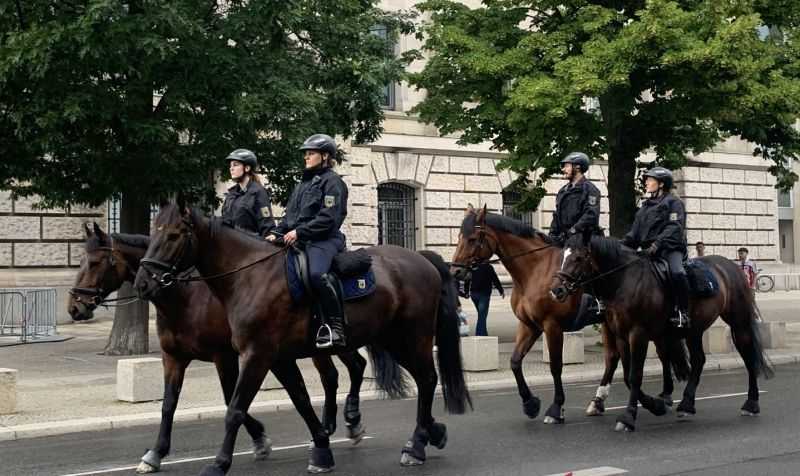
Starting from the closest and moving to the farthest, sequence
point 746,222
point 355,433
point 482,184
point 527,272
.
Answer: point 355,433 → point 527,272 → point 482,184 → point 746,222

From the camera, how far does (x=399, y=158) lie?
3238 centimetres

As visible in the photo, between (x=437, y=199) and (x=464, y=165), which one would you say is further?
(x=464, y=165)

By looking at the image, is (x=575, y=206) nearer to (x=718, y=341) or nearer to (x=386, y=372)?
(x=386, y=372)

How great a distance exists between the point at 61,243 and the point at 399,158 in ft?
34.8

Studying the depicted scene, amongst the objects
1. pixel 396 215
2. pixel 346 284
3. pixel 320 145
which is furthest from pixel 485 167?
pixel 346 284

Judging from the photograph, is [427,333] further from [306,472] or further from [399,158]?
[399,158]

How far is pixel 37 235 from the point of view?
2577cm

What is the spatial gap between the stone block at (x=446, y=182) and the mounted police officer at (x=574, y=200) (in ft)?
67.9

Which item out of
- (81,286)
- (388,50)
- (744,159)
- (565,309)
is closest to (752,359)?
(565,309)

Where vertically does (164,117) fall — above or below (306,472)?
above

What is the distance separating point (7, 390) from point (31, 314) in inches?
423

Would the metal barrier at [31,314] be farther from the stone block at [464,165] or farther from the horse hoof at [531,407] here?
the stone block at [464,165]

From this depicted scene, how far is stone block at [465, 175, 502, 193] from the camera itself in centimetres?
3394

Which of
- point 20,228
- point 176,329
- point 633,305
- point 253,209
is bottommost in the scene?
point 176,329
